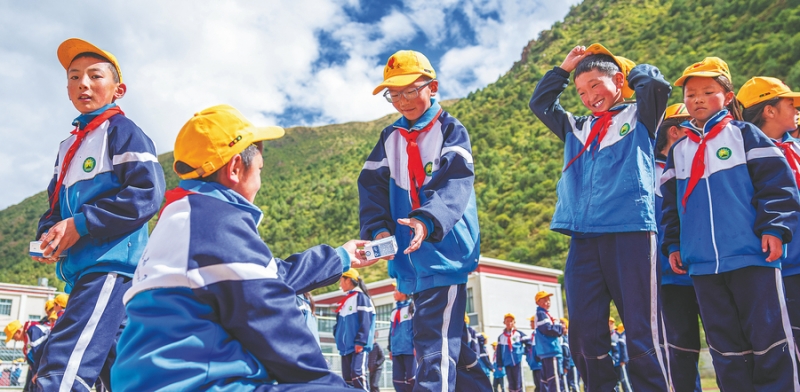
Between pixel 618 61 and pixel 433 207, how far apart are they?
70.3 inches

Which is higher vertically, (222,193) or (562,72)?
(562,72)

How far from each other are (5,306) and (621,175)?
58446 mm

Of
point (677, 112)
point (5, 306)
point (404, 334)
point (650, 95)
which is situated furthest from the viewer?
point (5, 306)

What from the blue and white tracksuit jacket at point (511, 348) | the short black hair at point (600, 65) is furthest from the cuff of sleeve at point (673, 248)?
the blue and white tracksuit jacket at point (511, 348)

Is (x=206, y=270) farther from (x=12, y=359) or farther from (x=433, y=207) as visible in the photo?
(x=12, y=359)

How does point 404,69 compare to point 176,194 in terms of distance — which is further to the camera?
point 404,69

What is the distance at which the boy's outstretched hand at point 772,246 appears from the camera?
3543mm

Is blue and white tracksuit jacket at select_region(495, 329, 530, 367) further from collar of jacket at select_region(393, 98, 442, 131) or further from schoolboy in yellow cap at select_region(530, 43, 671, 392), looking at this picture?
collar of jacket at select_region(393, 98, 442, 131)

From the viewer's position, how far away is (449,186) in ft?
11.4

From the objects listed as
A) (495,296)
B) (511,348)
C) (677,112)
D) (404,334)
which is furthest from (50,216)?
(495,296)

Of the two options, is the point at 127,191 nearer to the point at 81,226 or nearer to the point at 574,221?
the point at 81,226

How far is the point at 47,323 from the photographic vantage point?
11961mm

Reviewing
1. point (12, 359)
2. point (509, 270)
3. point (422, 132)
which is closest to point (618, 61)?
point (422, 132)

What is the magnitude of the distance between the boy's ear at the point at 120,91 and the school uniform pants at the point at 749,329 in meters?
3.91
